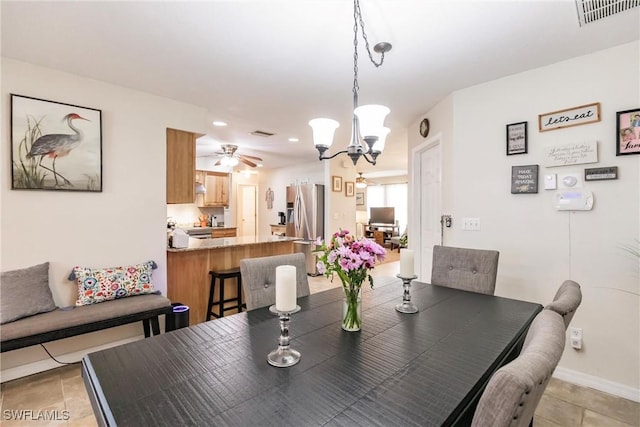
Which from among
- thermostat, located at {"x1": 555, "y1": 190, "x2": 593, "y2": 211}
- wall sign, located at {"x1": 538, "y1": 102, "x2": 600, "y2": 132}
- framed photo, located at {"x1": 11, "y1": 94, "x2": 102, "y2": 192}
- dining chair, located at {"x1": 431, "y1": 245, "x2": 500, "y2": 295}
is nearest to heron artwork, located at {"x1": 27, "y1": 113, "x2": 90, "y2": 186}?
framed photo, located at {"x1": 11, "y1": 94, "x2": 102, "y2": 192}

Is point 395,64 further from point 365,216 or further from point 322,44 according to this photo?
point 365,216

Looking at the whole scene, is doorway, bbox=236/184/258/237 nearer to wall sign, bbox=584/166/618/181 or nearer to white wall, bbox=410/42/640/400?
white wall, bbox=410/42/640/400

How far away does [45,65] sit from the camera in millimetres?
2383

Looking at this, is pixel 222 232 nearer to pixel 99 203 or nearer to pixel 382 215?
pixel 99 203

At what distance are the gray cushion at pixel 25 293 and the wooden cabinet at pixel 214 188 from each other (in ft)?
15.0

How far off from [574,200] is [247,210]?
288 inches

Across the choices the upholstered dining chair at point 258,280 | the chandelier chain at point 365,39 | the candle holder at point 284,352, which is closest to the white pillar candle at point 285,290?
the candle holder at point 284,352

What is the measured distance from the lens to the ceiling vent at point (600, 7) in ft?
5.39

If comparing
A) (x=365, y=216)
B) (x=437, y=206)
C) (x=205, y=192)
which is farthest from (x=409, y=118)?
(x=365, y=216)

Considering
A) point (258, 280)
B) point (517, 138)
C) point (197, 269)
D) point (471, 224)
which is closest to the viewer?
point (258, 280)

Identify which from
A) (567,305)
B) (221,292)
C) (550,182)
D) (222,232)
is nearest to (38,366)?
(221,292)

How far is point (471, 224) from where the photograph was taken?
111 inches

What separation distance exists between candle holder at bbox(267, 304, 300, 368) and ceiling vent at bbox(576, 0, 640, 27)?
2.20m

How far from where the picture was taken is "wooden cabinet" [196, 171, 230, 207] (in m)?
6.86
